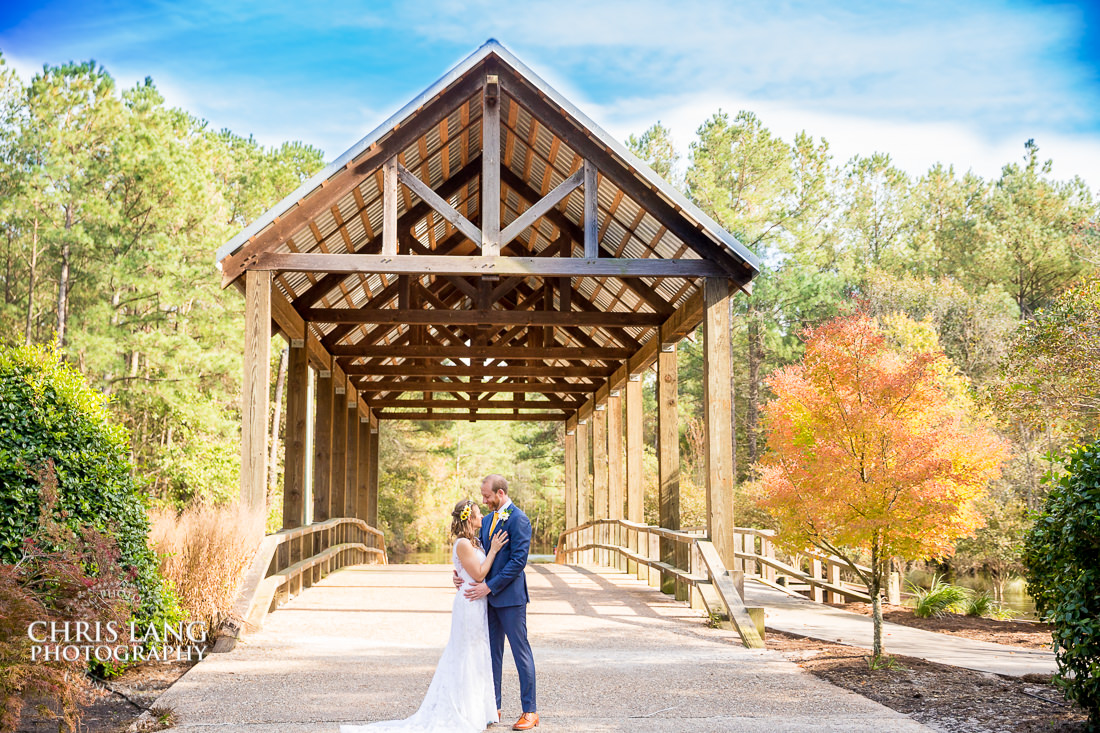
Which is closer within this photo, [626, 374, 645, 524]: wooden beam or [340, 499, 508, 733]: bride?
[340, 499, 508, 733]: bride

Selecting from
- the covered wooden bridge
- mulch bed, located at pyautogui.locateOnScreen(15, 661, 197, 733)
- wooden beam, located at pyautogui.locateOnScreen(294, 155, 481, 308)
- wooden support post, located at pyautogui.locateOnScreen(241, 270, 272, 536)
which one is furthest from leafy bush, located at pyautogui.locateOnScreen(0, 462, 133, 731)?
wooden beam, located at pyautogui.locateOnScreen(294, 155, 481, 308)

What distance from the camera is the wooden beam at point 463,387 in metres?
18.8

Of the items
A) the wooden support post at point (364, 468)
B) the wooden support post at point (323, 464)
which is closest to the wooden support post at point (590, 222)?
the wooden support post at point (323, 464)

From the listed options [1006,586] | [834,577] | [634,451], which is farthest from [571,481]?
[1006,586]

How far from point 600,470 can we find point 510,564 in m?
14.6

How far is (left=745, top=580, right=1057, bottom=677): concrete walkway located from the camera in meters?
7.97

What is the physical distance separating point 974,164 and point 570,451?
23679 mm

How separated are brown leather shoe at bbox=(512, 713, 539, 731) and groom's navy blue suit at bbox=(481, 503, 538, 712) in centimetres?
11

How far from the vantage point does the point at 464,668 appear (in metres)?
5.18

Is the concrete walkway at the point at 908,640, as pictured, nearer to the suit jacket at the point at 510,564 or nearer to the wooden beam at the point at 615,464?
the wooden beam at the point at 615,464

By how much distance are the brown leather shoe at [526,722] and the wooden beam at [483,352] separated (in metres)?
10.1

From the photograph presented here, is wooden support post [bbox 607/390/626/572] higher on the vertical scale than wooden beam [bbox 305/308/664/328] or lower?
lower

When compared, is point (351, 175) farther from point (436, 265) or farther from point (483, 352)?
point (483, 352)

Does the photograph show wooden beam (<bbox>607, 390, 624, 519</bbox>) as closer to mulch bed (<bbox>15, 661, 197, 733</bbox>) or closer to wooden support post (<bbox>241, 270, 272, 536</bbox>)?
wooden support post (<bbox>241, 270, 272, 536</bbox>)
